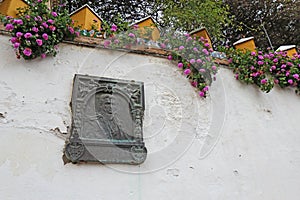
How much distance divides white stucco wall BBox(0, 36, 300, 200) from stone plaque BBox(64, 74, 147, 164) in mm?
75

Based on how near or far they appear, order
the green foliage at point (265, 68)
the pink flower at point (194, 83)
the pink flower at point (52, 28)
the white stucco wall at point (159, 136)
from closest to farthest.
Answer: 1. the white stucco wall at point (159, 136)
2. the pink flower at point (52, 28)
3. the pink flower at point (194, 83)
4. the green foliage at point (265, 68)

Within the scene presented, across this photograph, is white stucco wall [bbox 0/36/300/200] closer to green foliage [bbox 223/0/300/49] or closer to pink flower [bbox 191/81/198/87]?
pink flower [bbox 191/81/198/87]

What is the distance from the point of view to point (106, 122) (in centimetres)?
219

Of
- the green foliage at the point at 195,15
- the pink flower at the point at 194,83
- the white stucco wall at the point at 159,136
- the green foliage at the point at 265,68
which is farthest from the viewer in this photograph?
the green foliage at the point at 195,15

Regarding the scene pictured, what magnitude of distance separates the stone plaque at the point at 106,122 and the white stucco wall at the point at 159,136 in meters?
0.07

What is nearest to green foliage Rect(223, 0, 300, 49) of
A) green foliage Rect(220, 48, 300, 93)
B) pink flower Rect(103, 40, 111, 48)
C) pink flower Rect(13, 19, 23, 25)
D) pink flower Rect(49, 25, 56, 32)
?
green foliage Rect(220, 48, 300, 93)

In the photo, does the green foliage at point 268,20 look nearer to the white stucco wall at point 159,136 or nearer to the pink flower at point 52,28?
the white stucco wall at point 159,136

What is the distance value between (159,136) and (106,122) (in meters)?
0.45

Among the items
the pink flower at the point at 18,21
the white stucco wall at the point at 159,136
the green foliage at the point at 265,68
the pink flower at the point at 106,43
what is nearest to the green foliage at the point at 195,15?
the green foliage at the point at 265,68

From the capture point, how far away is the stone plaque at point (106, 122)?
2.06m

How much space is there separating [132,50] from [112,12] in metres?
4.05

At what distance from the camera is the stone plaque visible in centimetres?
206

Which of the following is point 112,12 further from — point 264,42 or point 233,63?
point 233,63

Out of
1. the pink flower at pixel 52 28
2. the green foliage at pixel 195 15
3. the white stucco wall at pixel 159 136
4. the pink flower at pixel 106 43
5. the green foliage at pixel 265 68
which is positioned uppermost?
the green foliage at pixel 195 15
